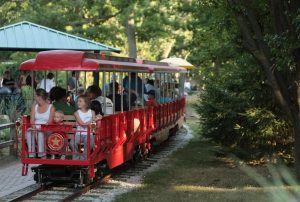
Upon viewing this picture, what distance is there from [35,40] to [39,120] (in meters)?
7.91

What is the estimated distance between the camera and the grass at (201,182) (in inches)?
388

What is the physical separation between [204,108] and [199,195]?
5.85 m

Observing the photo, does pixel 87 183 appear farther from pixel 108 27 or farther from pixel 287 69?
pixel 108 27

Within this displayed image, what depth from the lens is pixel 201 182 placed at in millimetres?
11758

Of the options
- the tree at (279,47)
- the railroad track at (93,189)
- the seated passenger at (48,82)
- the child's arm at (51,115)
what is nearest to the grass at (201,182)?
the railroad track at (93,189)

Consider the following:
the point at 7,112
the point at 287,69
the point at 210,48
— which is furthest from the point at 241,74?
the point at 210,48

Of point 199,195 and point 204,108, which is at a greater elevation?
point 204,108

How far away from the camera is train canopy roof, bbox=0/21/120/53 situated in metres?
18.1

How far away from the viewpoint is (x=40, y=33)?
1900cm

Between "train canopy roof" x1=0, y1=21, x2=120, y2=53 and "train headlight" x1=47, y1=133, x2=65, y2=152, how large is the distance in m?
7.67

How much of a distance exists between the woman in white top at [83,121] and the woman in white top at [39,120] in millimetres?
548

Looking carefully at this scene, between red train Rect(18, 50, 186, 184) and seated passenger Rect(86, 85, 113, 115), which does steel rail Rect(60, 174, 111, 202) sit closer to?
red train Rect(18, 50, 186, 184)

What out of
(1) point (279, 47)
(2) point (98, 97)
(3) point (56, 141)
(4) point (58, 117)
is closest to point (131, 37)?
(2) point (98, 97)

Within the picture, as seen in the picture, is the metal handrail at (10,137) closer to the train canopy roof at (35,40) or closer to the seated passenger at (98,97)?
the seated passenger at (98,97)
